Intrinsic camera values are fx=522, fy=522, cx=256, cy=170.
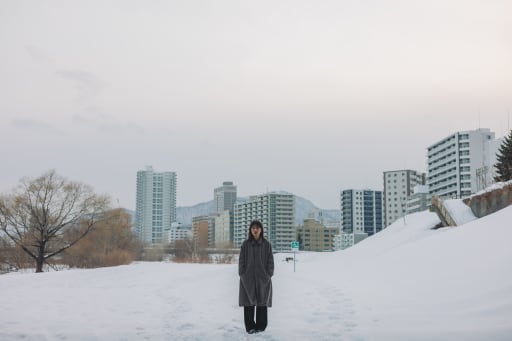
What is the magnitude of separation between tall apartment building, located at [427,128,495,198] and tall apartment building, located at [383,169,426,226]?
27323mm

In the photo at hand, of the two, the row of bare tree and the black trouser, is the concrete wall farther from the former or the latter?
the row of bare tree

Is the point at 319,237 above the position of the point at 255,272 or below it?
below

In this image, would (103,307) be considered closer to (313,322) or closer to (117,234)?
(313,322)

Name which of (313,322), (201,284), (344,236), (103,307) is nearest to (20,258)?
(201,284)

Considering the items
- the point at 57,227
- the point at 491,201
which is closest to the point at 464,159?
the point at 57,227

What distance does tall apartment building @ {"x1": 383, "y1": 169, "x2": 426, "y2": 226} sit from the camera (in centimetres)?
16862

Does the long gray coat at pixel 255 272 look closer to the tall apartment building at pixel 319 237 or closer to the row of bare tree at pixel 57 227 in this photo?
the row of bare tree at pixel 57 227

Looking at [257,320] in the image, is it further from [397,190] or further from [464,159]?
[397,190]

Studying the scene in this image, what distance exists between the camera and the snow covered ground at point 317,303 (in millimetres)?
8055

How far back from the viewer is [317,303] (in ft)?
38.0

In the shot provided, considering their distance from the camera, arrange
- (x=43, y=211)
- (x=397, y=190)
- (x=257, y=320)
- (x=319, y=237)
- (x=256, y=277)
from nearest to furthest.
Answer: (x=257, y=320) < (x=256, y=277) < (x=43, y=211) < (x=397, y=190) < (x=319, y=237)

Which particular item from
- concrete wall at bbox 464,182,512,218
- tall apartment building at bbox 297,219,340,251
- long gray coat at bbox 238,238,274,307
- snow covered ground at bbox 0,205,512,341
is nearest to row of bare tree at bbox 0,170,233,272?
snow covered ground at bbox 0,205,512,341

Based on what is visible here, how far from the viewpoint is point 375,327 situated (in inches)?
331

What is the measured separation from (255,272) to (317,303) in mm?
3609
